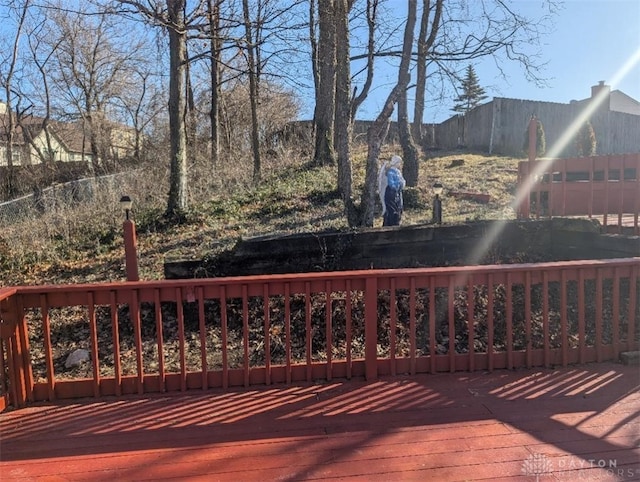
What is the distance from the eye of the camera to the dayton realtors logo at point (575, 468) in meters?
2.30

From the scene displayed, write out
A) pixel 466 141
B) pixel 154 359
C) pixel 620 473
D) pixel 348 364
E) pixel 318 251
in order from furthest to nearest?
1. pixel 466 141
2. pixel 318 251
3. pixel 154 359
4. pixel 348 364
5. pixel 620 473

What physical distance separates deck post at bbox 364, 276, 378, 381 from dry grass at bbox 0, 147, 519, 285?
10.7 feet

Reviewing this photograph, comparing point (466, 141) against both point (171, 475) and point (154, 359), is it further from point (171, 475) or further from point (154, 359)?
point (171, 475)

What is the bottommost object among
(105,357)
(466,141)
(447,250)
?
(105,357)

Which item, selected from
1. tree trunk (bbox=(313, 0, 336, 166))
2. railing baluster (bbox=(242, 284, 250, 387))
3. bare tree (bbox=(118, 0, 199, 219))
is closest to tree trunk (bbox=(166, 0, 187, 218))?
bare tree (bbox=(118, 0, 199, 219))

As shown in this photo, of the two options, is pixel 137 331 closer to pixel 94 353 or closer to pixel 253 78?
pixel 94 353

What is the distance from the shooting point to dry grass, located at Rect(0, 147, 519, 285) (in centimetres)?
746

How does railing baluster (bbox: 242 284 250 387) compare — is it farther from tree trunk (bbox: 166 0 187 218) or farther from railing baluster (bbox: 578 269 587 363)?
tree trunk (bbox: 166 0 187 218)

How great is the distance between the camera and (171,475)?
237 centimetres

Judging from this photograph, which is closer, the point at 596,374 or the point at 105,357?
the point at 596,374

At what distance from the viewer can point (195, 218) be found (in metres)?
9.06

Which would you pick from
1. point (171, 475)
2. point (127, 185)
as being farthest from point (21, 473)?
point (127, 185)

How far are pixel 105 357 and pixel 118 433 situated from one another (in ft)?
7.43

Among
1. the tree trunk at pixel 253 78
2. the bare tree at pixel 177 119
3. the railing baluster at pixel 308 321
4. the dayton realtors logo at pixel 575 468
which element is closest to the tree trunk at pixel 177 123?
the bare tree at pixel 177 119
